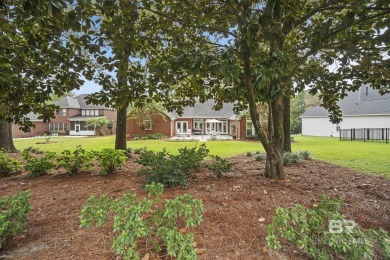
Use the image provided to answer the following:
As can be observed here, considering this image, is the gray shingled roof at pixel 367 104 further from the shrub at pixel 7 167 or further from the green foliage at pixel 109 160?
the shrub at pixel 7 167

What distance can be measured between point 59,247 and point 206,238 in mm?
1638

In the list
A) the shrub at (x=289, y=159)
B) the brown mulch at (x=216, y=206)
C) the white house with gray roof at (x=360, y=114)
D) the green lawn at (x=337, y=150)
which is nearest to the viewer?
the brown mulch at (x=216, y=206)

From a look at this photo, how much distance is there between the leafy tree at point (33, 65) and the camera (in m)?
3.77

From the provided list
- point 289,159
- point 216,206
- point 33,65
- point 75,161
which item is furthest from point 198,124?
point 216,206

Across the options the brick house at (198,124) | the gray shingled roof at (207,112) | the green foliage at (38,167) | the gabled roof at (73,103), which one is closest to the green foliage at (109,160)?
the green foliage at (38,167)

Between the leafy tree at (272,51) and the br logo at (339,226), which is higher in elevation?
the leafy tree at (272,51)

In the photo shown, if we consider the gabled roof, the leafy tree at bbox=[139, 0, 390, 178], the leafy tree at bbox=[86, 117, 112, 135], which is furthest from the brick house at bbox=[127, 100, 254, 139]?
the leafy tree at bbox=[139, 0, 390, 178]

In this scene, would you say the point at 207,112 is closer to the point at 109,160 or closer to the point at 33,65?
the point at 109,160

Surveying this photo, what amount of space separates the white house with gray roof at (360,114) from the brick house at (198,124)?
1133cm

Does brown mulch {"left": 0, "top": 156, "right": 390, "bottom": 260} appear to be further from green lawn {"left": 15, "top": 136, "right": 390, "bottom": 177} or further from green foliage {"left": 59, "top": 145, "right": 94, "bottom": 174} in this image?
green lawn {"left": 15, "top": 136, "right": 390, "bottom": 177}

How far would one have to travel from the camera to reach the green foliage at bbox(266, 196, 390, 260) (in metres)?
2.23

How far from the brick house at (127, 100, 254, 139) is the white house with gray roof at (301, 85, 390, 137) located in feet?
37.2

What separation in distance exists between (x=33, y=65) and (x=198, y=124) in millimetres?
28001

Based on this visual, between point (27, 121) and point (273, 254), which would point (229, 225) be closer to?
point (273, 254)
